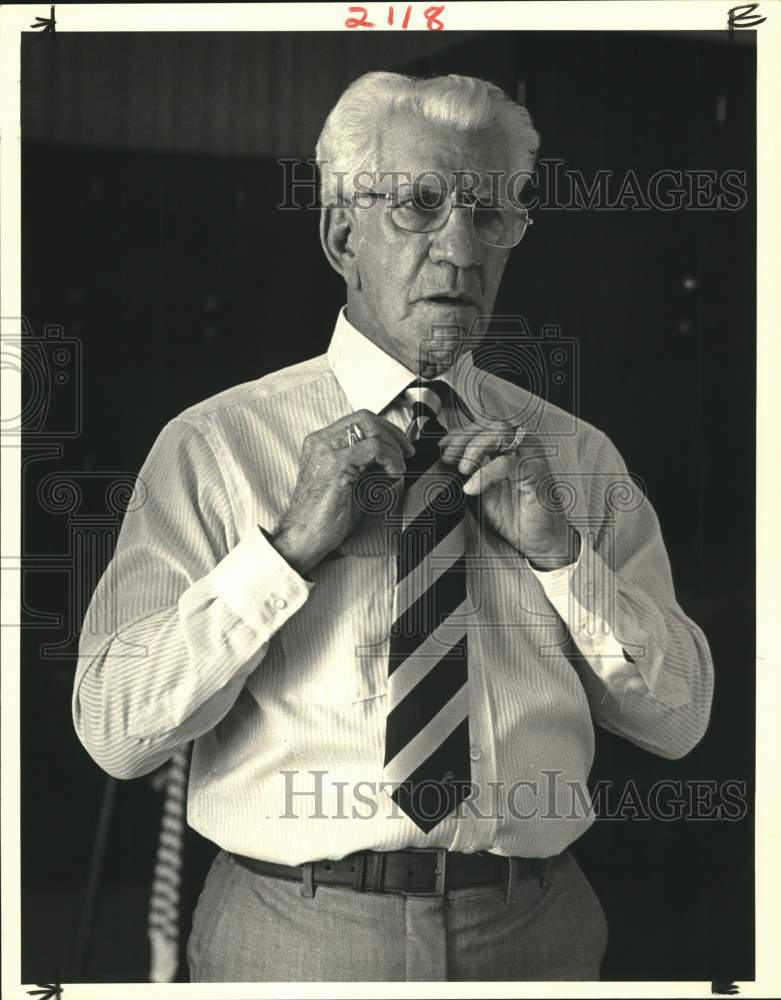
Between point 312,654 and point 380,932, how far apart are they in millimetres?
388

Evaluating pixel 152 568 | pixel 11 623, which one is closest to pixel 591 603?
pixel 152 568

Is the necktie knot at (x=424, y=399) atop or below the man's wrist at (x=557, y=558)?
atop

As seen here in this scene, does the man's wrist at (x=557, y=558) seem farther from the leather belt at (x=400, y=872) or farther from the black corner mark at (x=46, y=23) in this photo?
the black corner mark at (x=46, y=23)

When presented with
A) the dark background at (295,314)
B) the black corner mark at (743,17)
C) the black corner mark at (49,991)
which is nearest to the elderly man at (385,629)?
the dark background at (295,314)

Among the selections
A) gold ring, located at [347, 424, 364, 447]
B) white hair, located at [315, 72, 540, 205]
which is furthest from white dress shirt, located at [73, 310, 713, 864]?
white hair, located at [315, 72, 540, 205]

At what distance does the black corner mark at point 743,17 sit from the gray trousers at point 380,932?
1327mm

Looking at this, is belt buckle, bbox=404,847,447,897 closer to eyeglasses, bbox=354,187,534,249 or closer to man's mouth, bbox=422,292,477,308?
man's mouth, bbox=422,292,477,308

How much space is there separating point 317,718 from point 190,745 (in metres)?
0.41

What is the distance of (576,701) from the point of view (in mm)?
1855

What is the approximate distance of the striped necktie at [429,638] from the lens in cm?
176

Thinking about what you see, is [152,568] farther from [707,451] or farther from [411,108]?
[707,451]

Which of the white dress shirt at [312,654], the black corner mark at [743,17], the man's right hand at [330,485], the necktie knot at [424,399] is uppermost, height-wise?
the black corner mark at [743,17]

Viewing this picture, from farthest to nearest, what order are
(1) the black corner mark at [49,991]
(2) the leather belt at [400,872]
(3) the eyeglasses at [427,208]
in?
(1) the black corner mark at [49,991] < (3) the eyeglasses at [427,208] < (2) the leather belt at [400,872]

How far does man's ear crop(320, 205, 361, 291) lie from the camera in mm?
1876
